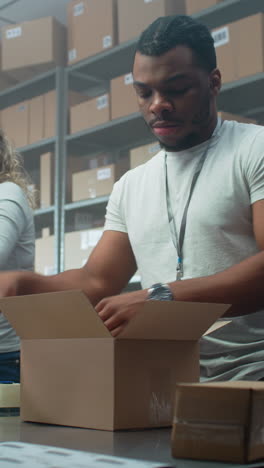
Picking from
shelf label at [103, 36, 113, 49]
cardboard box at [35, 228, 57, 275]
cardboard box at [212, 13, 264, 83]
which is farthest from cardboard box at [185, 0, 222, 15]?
cardboard box at [35, 228, 57, 275]

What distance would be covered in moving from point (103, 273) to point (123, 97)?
1.99 meters

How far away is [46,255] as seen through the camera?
11.2 feet

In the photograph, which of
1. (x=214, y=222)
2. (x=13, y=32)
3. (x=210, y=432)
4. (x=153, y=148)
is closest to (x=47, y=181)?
(x=153, y=148)

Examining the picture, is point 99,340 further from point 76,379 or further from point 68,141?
point 68,141

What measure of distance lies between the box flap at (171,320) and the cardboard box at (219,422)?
0.15 metres

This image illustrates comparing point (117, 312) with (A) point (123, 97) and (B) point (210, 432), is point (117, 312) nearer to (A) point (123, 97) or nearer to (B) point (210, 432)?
(B) point (210, 432)

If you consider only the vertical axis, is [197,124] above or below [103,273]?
above

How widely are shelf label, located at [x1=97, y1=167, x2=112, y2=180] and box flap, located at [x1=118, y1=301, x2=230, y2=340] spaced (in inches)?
93.1

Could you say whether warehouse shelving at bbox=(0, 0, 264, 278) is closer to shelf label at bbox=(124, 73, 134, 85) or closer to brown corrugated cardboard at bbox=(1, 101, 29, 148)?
brown corrugated cardboard at bbox=(1, 101, 29, 148)

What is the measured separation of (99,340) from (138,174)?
65cm

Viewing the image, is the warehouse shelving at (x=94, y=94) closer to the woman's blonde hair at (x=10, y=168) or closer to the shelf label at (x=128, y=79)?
the shelf label at (x=128, y=79)

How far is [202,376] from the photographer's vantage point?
1.10m

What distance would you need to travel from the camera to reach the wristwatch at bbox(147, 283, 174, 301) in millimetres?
940

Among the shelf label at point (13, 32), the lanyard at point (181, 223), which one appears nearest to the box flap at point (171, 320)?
the lanyard at point (181, 223)
